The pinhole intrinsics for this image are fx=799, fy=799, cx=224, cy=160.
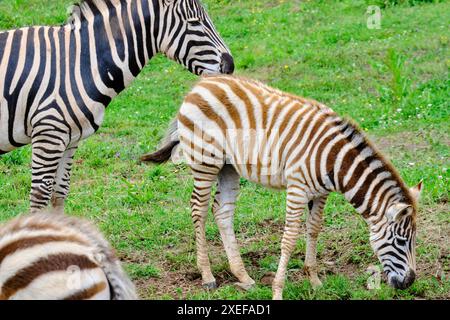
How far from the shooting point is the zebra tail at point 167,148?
8266 mm

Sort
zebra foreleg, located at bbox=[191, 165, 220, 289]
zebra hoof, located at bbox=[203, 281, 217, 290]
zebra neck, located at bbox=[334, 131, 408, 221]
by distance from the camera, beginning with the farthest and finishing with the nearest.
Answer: zebra foreleg, located at bbox=[191, 165, 220, 289]
zebra hoof, located at bbox=[203, 281, 217, 290]
zebra neck, located at bbox=[334, 131, 408, 221]

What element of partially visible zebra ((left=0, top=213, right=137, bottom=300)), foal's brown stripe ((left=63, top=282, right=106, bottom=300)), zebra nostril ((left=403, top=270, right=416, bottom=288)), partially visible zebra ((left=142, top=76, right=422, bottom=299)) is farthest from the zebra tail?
foal's brown stripe ((left=63, top=282, right=106, bottom=300))

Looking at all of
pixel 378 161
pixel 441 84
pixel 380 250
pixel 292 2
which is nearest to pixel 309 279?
pixel 380 250

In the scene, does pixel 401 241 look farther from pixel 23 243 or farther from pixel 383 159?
pixel 23 243

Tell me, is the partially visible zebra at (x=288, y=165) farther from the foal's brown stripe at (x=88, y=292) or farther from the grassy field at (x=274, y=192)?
the foal's brown stripe at (x=88, y=292)

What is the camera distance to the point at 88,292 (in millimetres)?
4828

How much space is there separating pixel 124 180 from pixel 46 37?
8.77 feet

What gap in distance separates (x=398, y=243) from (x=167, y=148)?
2708 mm

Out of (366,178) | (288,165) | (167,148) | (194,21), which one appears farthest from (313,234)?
(194,21)

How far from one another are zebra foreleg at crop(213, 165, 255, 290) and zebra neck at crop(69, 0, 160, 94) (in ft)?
4.65

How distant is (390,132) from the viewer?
1123 cm

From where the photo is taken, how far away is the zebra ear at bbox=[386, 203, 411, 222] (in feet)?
21.7

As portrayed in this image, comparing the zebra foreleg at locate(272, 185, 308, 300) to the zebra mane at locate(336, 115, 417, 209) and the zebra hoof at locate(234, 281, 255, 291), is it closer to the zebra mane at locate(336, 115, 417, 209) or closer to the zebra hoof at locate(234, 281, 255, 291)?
the zebra hoof at locate(234, 281, 255, 291)

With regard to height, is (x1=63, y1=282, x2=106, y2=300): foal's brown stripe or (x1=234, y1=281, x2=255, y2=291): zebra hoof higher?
(x1=63, y1=282, x2=106, y2=300): foal's brown stripe
